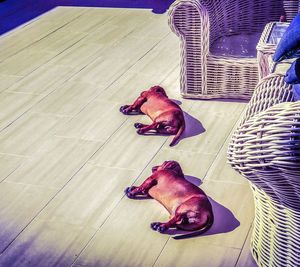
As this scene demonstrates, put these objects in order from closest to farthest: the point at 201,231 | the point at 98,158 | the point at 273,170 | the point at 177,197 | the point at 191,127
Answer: the point at 273,170 → the point at 201,231 → the point at 177,197 → the point at 98,158 → the point at 191,127

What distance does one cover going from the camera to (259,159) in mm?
1678

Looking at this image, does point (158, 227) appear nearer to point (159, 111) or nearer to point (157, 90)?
point (159, 111)

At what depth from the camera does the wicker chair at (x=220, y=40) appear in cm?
338

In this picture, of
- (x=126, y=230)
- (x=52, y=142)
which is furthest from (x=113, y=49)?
(x=126, y=230)

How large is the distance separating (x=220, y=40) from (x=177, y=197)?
4.63 ft

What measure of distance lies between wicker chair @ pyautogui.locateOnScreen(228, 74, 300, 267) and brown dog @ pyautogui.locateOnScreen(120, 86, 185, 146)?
1.01 metres

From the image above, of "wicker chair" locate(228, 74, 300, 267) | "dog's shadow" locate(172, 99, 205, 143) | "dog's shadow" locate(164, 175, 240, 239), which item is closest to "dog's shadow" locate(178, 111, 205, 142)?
"dog's shadow" locate(172, 99, 205, 143)

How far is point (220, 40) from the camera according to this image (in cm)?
362

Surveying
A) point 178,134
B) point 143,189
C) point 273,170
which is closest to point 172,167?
point 143,189

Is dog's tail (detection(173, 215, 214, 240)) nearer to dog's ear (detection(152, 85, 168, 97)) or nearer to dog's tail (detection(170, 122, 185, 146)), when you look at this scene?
dog's tail (detection(170, 122, 185, 146))

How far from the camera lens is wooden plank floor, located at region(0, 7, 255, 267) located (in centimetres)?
239

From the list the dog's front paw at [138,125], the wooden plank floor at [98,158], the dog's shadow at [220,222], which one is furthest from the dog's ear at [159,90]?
the dog's shadow at [220,222]

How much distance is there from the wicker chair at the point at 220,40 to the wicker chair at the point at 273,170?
1243mm

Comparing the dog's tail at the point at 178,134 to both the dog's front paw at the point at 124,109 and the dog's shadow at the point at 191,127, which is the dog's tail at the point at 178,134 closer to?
the dog's shadow at the point at 191,127
